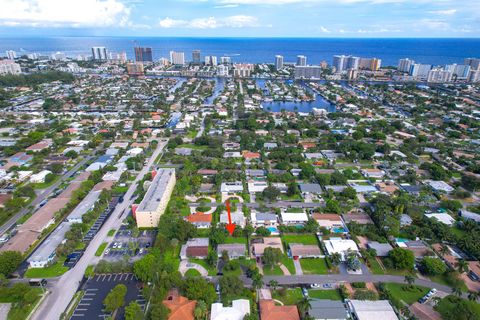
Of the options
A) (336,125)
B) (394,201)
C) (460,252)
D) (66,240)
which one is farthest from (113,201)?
(336,125)

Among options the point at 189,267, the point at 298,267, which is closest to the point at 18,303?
the point at 189,267

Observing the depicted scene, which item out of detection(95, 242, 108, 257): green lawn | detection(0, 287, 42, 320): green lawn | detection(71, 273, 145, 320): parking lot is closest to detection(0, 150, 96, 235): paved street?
detection(0, 287, 42, 320): green lawn

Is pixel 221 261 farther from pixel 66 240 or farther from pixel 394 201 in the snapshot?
pixel 394 201

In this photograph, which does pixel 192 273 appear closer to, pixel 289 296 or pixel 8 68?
pixel 289 296

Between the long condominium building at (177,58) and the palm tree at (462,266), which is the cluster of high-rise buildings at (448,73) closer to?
the long condominium building at (177,58)

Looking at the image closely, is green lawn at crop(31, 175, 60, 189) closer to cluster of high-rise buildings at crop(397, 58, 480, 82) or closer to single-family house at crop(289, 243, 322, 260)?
single-family house at crop(289, 243, 322, 260)
